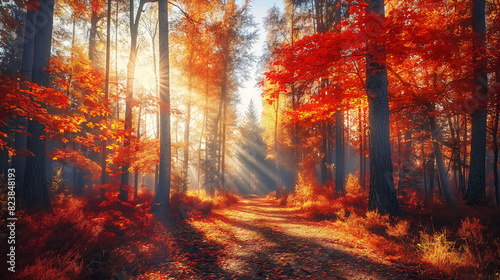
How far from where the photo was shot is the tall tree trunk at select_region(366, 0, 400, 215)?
22.6 ft

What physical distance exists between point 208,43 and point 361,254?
16.2 m

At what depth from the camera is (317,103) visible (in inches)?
366

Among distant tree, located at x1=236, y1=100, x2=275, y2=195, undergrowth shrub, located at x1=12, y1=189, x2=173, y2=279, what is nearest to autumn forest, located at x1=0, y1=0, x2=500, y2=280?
undergrowth shrub, located at x1=12, y1=189, x2=173, y2=279

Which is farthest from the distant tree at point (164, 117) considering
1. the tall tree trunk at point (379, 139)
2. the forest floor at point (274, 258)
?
the tall tree trunk at point (379, 139)

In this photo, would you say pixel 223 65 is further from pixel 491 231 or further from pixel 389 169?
pixel 491 231

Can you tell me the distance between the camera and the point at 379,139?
279 inches

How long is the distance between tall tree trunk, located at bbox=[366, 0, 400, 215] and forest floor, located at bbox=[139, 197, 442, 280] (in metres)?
2.02

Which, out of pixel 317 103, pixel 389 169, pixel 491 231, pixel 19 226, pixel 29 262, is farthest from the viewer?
pixel 317 103

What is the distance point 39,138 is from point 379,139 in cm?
1187

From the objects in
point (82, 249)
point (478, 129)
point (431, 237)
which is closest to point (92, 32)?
point (82, 249)

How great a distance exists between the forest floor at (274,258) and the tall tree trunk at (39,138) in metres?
4.60

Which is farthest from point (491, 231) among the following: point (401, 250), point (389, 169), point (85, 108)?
point (85, 108)

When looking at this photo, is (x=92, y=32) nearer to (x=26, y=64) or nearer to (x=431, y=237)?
(x=26, y=64)

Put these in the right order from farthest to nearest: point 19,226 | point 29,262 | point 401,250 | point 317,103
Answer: point 317,103, point 401,250, point 19,226, point 29,262
